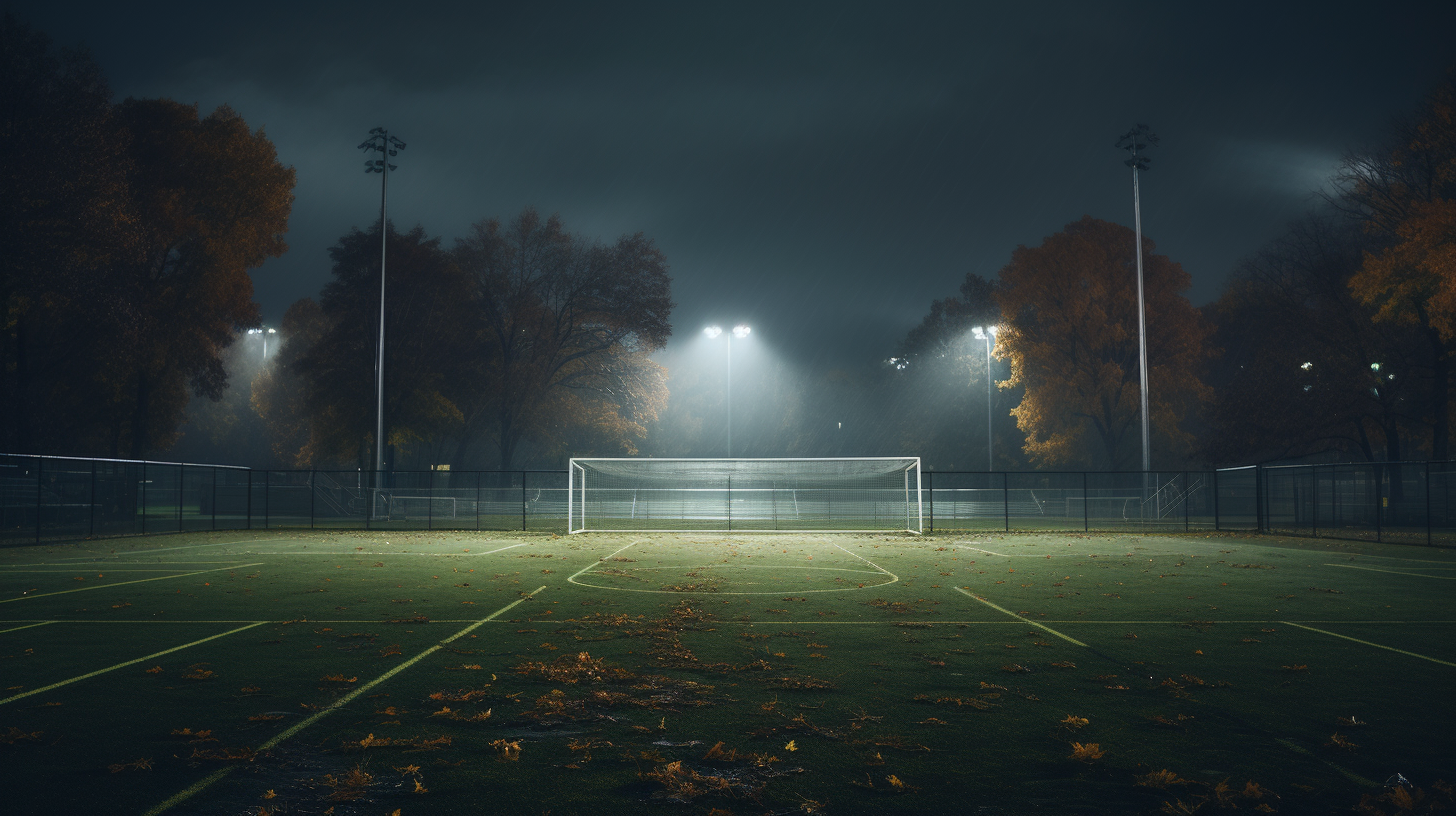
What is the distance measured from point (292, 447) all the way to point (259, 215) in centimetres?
Result: 3003

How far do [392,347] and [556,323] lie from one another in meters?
8.15

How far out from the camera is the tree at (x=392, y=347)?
42.9 m

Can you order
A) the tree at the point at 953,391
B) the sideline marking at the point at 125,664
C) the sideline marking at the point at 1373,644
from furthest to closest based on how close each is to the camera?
the tree at the point at 953,391, the sideline marking at the point at 1373,644, the sideline marking at the point at 125,664

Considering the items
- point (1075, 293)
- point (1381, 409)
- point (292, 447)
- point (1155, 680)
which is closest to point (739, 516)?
point (1075, 293)

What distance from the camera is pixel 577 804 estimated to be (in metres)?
4.29

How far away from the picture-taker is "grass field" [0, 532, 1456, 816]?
4.51 metres

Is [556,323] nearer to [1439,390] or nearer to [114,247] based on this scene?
[114,247]

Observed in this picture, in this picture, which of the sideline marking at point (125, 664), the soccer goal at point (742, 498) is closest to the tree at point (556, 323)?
the soccer goal at point (742, 498)

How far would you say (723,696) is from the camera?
254 inches

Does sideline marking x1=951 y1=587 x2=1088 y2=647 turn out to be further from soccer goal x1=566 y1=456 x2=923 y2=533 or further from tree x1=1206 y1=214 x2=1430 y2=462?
tree x1=1206 y1=214 x2=1430 y2=462

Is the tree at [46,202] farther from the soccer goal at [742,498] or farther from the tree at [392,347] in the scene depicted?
the soccer goal at [742,498]

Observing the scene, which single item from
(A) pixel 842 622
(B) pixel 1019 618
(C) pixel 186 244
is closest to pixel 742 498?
(C) pixel 186 244

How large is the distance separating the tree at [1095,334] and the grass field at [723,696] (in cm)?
2948

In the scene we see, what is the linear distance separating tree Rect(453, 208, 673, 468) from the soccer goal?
10.1 m
